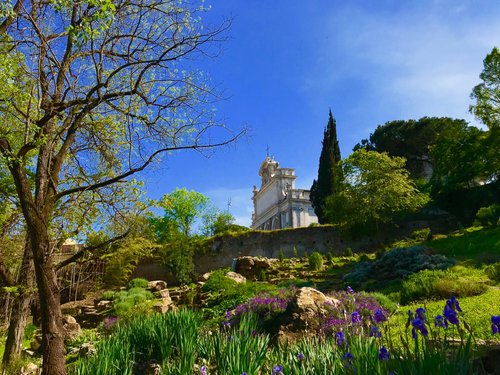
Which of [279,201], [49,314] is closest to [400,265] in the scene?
[49,314]

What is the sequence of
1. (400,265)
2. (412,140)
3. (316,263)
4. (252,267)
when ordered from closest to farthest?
(400,265)
(252,267)
(316,263)
(412,140)

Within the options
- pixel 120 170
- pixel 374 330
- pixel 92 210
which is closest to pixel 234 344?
pixel 374 330

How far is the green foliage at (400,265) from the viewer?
A: 530 inches

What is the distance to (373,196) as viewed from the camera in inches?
1011

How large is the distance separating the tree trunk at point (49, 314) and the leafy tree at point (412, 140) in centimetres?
3597

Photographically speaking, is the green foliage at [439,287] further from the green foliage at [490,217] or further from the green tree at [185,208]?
the green tree at [185,208]

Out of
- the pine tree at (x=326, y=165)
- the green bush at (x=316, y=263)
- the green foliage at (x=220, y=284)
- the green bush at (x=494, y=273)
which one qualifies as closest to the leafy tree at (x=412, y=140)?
the pine tree at (x=326, y=165)

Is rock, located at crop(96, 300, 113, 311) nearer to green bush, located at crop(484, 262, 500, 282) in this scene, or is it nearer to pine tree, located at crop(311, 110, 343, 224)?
green bush, located at crop(484, 262, 500, 282)

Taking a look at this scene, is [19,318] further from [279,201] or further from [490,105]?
[279,201]

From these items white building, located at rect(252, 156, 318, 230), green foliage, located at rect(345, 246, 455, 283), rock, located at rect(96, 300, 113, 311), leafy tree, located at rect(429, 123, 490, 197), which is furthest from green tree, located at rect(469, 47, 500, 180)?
white building, located at rect(252, 156, 318, 230)

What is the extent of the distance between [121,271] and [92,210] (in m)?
18.6

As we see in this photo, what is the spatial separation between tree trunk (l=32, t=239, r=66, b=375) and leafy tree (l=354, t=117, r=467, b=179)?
118 ft

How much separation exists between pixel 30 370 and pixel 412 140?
122 ft

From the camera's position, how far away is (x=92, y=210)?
6.70m
